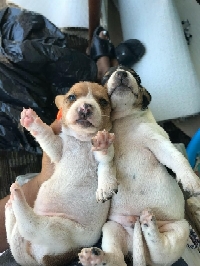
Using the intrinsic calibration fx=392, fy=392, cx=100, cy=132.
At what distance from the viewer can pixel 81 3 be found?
204 centimetres

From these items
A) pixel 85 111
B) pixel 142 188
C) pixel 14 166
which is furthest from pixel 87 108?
pixel 14 166

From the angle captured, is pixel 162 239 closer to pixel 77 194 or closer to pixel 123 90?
pixel 77 194

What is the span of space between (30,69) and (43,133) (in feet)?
2.21

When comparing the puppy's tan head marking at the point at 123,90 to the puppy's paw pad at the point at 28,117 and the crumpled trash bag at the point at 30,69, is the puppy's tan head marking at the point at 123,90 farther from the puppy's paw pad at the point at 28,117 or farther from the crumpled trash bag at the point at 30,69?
the crumpled trash bag at the point at 30,69

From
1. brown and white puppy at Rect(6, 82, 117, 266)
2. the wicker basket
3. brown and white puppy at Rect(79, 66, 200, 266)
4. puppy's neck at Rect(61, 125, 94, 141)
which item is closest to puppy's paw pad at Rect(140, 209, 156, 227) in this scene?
brown and white puppy at Rect(79, 66, 200, 266)

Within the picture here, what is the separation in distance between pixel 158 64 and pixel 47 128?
3.02ft

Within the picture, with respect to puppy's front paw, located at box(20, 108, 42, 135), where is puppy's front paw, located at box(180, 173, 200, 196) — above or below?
below

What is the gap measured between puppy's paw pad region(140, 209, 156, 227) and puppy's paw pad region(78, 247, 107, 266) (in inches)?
5.6

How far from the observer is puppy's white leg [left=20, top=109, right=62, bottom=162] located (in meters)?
0.99

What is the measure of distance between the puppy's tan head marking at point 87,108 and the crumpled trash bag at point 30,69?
524 millimetres

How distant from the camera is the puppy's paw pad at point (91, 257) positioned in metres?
0.82

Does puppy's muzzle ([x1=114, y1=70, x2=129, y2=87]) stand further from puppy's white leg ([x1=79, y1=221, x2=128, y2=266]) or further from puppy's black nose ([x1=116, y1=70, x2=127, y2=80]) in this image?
puppy's white leg ([x1=79, y1=221, x2=128, y2=266])

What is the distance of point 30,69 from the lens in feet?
5.28

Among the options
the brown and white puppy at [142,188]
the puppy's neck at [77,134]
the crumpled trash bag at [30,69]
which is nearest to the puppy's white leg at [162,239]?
the brown and white puppy at [142,188]
